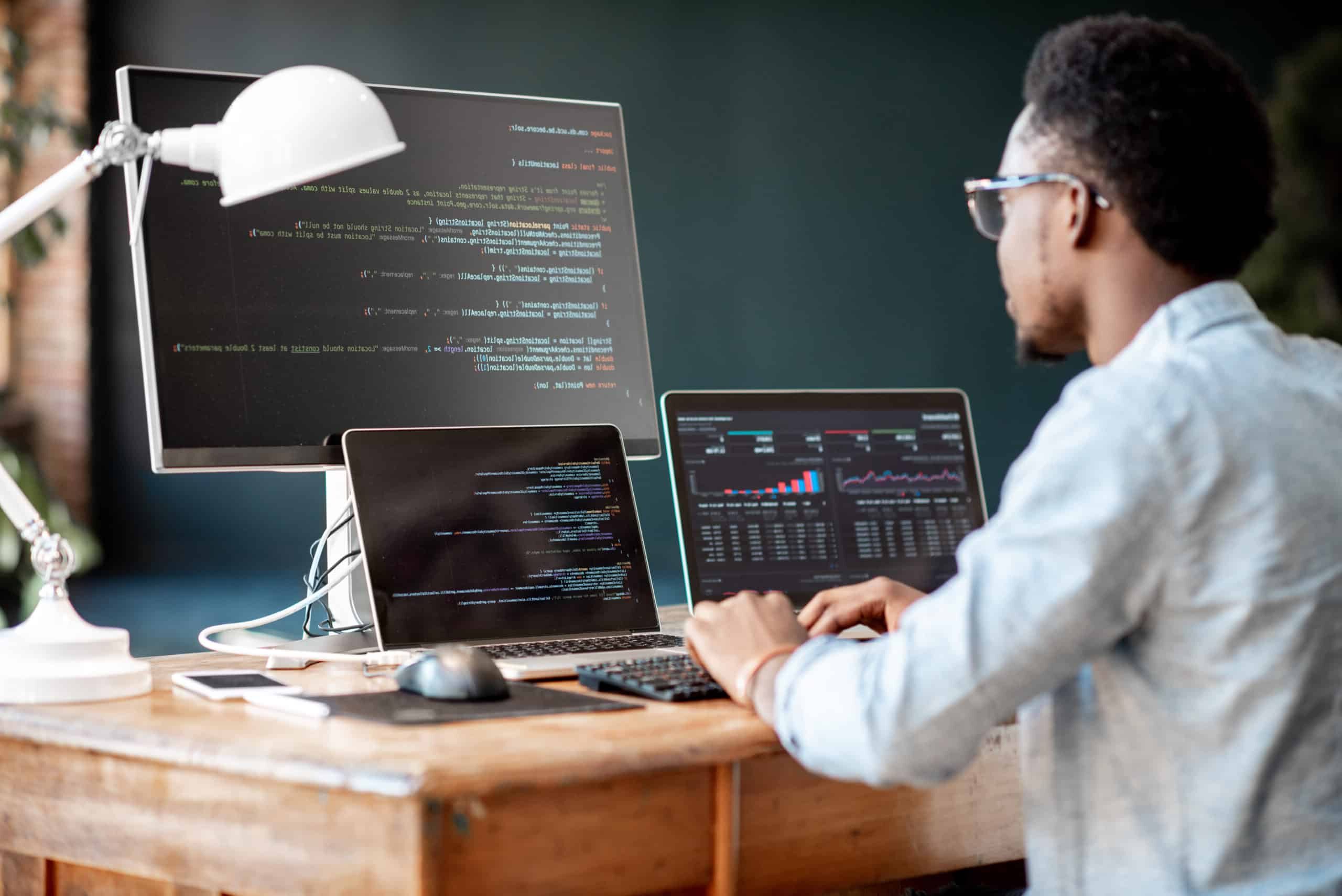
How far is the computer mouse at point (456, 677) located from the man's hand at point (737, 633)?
0.17 m

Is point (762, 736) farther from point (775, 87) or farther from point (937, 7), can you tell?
point (937, 7)

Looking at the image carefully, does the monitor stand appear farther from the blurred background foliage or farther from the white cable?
the blurred background foliage

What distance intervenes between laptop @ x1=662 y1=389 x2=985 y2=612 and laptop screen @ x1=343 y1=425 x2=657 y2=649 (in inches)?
4.4

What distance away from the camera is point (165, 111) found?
4.60 feet

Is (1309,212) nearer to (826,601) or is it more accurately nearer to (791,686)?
(826,601)

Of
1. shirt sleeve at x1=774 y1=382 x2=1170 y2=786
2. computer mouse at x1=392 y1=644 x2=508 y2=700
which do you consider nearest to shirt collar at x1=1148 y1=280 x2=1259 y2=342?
shirt sleeve at x1=774 y1=382 x2=1170 y2=786

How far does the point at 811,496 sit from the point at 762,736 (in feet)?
2.18

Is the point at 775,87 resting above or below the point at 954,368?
above

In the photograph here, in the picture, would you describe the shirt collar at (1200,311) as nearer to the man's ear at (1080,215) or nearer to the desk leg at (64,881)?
the man's ear at (1080,215)

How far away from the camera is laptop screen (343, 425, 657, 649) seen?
4.33 ft

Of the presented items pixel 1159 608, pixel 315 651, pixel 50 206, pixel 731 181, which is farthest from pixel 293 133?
pixel 731 181

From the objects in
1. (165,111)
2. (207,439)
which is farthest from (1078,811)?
(165,111)

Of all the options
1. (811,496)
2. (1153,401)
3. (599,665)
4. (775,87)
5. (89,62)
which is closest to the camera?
(1153,401)

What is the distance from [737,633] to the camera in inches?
42.8
